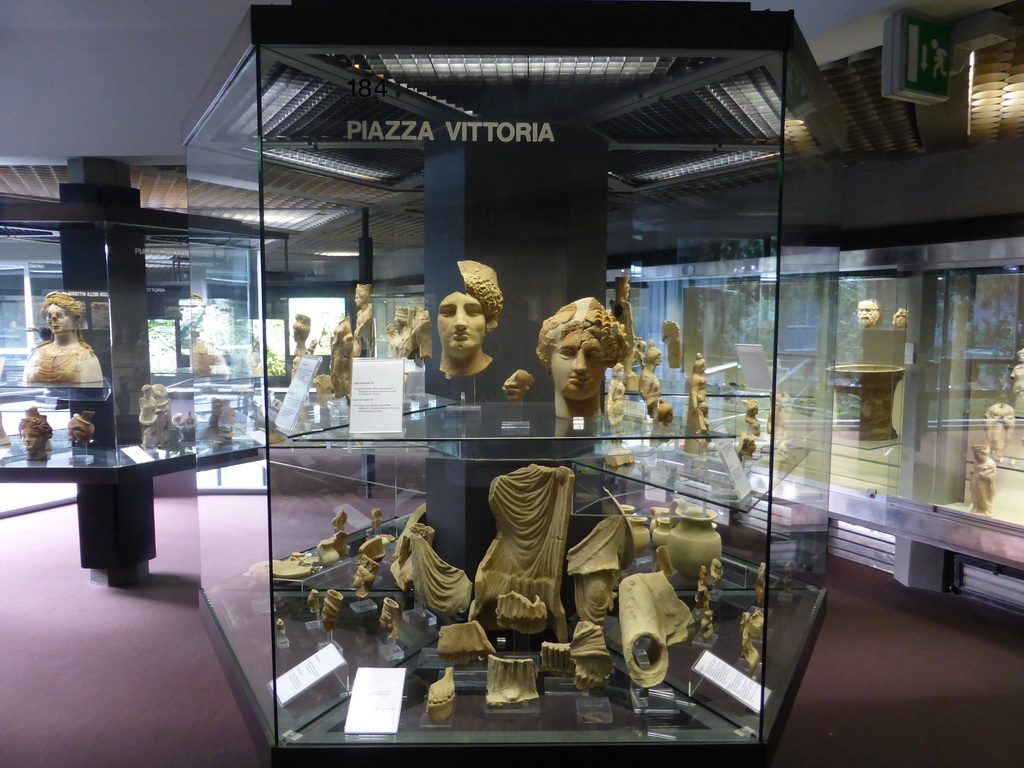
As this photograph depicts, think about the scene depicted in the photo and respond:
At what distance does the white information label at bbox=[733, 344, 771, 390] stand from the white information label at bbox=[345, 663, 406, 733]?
150 cm

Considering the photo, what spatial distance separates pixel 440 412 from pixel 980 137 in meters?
3.76

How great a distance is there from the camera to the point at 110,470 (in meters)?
3.92

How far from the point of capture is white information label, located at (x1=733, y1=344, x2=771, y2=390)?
225 centimetres

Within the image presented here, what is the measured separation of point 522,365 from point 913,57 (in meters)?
2.11

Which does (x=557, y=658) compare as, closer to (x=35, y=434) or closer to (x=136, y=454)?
(x=136, y=454)

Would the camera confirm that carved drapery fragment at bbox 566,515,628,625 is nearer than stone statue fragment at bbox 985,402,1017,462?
Yes

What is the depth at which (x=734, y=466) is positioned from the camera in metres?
2.23

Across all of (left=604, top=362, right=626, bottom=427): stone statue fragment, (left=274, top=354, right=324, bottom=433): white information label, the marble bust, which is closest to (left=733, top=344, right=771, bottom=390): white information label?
(left=604, top=362, right=626, bottom=427): stone statue fragment

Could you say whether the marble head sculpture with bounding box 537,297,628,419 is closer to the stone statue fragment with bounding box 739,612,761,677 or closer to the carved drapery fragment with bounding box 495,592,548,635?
the carved drapery fragment with bounding box 495,592,548,635

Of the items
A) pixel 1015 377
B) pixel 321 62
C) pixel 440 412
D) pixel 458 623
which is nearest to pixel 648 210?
pixel 440 412

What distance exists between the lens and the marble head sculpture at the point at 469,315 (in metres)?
2.34

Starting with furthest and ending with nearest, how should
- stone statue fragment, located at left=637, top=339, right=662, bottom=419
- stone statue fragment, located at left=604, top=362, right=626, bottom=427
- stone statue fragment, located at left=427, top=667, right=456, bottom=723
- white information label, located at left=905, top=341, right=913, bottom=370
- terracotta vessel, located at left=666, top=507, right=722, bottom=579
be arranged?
white information label, located at left=905, top=341, right=913, bottom=370
terracotta vessel, located at left=666, top=507, right=722, bottom=579
stone statue fragment, located at left=637, top=339, right=662, bottom=419
stone statue fragment, located at left=604, top=362, right=626, bottom=427
stone statue fragment, located at left=427, top=667, right=456, bottom=723

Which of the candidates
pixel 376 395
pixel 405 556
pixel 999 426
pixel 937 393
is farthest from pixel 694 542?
pixel 937 393

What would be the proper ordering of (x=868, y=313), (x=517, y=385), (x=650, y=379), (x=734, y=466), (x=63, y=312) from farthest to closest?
(x=868, y=313), (x=63, y=312), (x=650, y=379), (x=517, y=385), (x=734, y=466)
